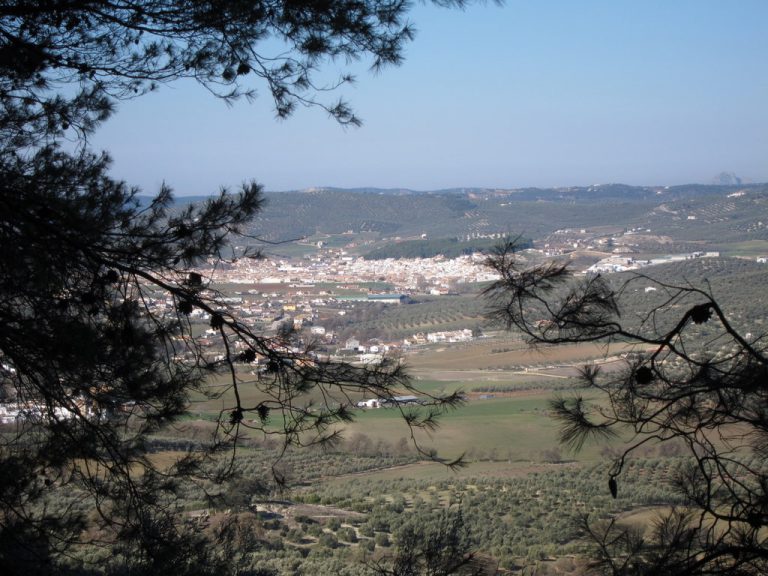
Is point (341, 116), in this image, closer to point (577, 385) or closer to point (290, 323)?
point (290, 323)

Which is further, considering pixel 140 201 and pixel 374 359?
pixel 140 201

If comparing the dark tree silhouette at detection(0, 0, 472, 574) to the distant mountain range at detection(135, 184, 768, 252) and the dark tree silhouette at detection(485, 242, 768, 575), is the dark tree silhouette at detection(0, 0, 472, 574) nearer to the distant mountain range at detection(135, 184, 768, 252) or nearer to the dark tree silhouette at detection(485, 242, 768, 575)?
the dark tree silhouette at detection(485, 242, 768, 575)

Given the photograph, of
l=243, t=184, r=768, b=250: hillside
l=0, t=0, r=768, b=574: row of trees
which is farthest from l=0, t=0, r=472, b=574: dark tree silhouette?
l=243, t=184, r=768, b=250: hillside

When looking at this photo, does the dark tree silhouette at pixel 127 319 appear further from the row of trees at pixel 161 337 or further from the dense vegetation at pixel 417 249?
the dense vegetation at pixel 417 249

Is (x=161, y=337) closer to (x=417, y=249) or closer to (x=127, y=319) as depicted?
(x=127, y=319)

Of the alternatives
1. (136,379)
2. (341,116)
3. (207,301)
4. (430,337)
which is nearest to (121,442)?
(136,379)

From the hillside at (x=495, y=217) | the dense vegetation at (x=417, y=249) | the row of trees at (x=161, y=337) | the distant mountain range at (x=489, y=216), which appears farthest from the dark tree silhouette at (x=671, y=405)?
the dense vegetation at (x=417, y=249)
